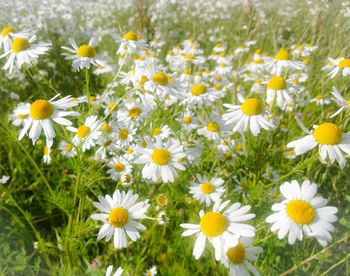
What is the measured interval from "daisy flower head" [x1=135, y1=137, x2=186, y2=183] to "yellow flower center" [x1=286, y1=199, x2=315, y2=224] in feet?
1.67

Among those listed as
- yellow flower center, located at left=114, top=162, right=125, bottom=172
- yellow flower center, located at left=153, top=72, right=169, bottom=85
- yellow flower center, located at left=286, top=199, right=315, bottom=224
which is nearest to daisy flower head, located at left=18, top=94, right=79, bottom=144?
yellow flower center, located at left=153, top=72, right=169, bottom=85

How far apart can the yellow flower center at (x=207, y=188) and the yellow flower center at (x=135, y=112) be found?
0.55 meters

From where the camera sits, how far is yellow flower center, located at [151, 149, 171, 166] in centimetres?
155

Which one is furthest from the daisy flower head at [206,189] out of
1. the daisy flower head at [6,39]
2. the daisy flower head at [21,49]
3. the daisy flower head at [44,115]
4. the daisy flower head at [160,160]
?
the daisy flower head at [6,39]

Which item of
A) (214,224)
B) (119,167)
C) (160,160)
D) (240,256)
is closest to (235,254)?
(240,256)

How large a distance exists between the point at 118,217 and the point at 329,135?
2.80ft

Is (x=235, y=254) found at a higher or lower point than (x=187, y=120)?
higher

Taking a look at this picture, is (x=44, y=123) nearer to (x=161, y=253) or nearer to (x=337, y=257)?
(x=161, y=253)

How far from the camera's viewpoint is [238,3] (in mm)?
7125

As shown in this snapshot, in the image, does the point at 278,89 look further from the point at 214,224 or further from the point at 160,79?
the point at 214,224

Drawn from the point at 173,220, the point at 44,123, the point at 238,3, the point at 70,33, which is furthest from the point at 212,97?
the point at 238,3

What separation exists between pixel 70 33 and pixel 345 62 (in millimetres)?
3370

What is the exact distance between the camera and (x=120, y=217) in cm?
131

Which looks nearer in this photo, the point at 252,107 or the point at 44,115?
the point at 44,115
